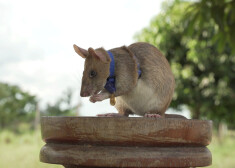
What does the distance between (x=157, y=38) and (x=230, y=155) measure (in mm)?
4972

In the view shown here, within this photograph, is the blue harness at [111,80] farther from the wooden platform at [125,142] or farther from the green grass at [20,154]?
the green grass at [20,154]

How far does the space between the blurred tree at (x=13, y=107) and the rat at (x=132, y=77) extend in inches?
504

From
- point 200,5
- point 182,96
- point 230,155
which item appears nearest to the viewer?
point 200,5

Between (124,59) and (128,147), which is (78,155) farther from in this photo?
(124,59)

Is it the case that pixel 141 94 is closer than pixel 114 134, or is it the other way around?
pixel 114 134

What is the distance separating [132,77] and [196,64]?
38.6 ft

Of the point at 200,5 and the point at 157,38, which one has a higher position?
the point at 157,38

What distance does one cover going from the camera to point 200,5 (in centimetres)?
353

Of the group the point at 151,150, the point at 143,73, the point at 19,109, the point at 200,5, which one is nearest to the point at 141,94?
the point at 143,73

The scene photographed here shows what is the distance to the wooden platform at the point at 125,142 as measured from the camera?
1352 mm

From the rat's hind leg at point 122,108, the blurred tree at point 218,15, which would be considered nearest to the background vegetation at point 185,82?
the blurred tree at point 218,15

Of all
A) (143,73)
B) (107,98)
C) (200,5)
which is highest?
(200,5)

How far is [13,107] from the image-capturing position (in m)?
14.0

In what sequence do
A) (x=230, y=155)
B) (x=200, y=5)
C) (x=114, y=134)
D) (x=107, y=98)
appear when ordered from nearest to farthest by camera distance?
(x=114, y=134), (x=107, y=98), (x=200, y=5), (x=230, y=155)
